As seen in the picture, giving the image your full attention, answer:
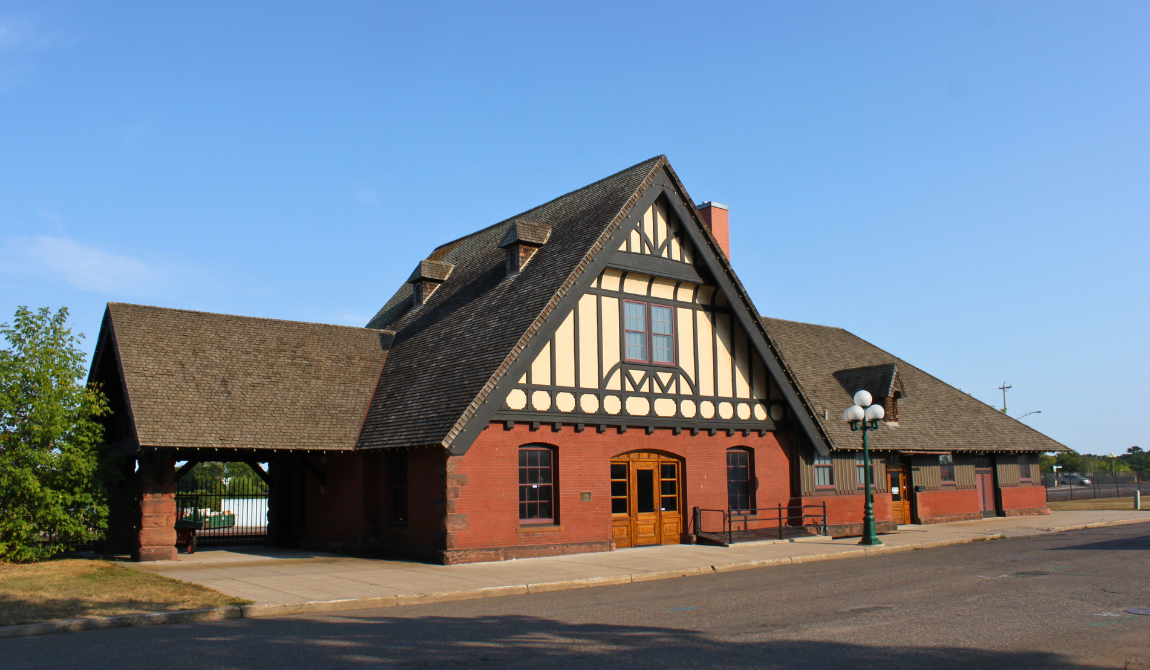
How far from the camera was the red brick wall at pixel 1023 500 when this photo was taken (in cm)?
3266

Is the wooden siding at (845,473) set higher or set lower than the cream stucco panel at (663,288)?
lower

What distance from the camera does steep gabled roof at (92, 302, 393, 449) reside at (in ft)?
62.7

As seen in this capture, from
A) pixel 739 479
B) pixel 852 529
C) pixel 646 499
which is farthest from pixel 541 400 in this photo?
pixel 852 529

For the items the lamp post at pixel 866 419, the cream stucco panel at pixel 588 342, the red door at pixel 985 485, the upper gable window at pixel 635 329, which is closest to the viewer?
the cream stucco panel at pixel 588 342

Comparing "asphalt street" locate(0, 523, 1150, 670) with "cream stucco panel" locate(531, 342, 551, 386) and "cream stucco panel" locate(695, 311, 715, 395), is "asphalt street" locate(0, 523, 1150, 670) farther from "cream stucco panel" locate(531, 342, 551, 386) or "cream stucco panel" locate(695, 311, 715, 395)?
"cream stucco panel" locate(695, 311, 715, 395)

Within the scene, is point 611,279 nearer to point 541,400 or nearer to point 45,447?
point 541,400

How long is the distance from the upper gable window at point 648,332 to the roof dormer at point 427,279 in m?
7.84

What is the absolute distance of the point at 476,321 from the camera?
70.7ft

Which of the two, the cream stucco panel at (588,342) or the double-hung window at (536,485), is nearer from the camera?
the double-hung window at (536,485)

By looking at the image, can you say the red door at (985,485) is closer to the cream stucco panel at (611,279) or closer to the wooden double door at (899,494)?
the wooden double door at (899,494)

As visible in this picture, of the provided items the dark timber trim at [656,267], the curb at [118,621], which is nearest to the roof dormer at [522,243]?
the dark timber trim at [656,267]

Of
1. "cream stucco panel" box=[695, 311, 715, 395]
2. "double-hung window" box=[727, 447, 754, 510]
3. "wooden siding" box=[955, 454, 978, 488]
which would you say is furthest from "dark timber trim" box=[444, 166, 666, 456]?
"wooden siding" box=[955, 454, 978, 488]

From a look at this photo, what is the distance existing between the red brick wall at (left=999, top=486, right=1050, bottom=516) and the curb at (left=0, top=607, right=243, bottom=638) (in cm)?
2942

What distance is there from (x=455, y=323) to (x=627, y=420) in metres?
5.18
